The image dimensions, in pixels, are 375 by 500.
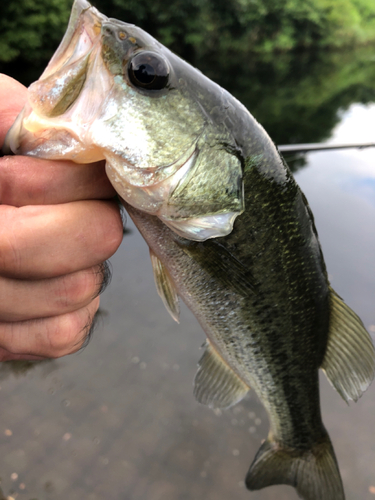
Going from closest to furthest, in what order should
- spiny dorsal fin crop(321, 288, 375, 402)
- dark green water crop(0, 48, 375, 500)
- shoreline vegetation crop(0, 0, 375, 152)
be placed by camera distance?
spiny dorsal fin crop(321, 288, 375, 402) < dark green water crop(0, 48, 375, 500) < shoreline vegetation crop(0, 0, 375, 152)

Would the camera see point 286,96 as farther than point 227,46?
No

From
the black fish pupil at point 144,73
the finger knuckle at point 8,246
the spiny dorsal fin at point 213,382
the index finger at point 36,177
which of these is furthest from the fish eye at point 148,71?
the spiny dorsal fin at point 213,382

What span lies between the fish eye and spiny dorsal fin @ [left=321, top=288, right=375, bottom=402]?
1040mm

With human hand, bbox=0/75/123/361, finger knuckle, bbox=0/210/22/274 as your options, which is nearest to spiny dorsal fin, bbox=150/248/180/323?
human hand, bbox=0/75/123/361

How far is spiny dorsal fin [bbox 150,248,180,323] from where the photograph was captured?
1.19 metres

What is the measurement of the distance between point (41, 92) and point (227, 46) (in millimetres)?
24208

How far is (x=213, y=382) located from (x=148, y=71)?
52.5 inches

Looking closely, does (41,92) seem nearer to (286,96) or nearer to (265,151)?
(265,151)

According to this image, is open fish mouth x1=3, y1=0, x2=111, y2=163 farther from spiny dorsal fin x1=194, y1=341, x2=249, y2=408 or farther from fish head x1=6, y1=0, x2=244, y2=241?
spiny dorsal fin x1=194, y1=341, x2=249, y2=408

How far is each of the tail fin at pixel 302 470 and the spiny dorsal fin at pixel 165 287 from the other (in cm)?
106

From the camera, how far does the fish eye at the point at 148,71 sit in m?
0.84

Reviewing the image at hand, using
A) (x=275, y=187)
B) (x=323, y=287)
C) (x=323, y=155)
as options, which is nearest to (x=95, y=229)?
(x=275, y=187)

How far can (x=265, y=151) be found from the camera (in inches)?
42.1

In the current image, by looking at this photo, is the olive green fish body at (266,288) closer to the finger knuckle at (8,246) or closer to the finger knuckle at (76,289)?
the finger knuckle at (76,289)
